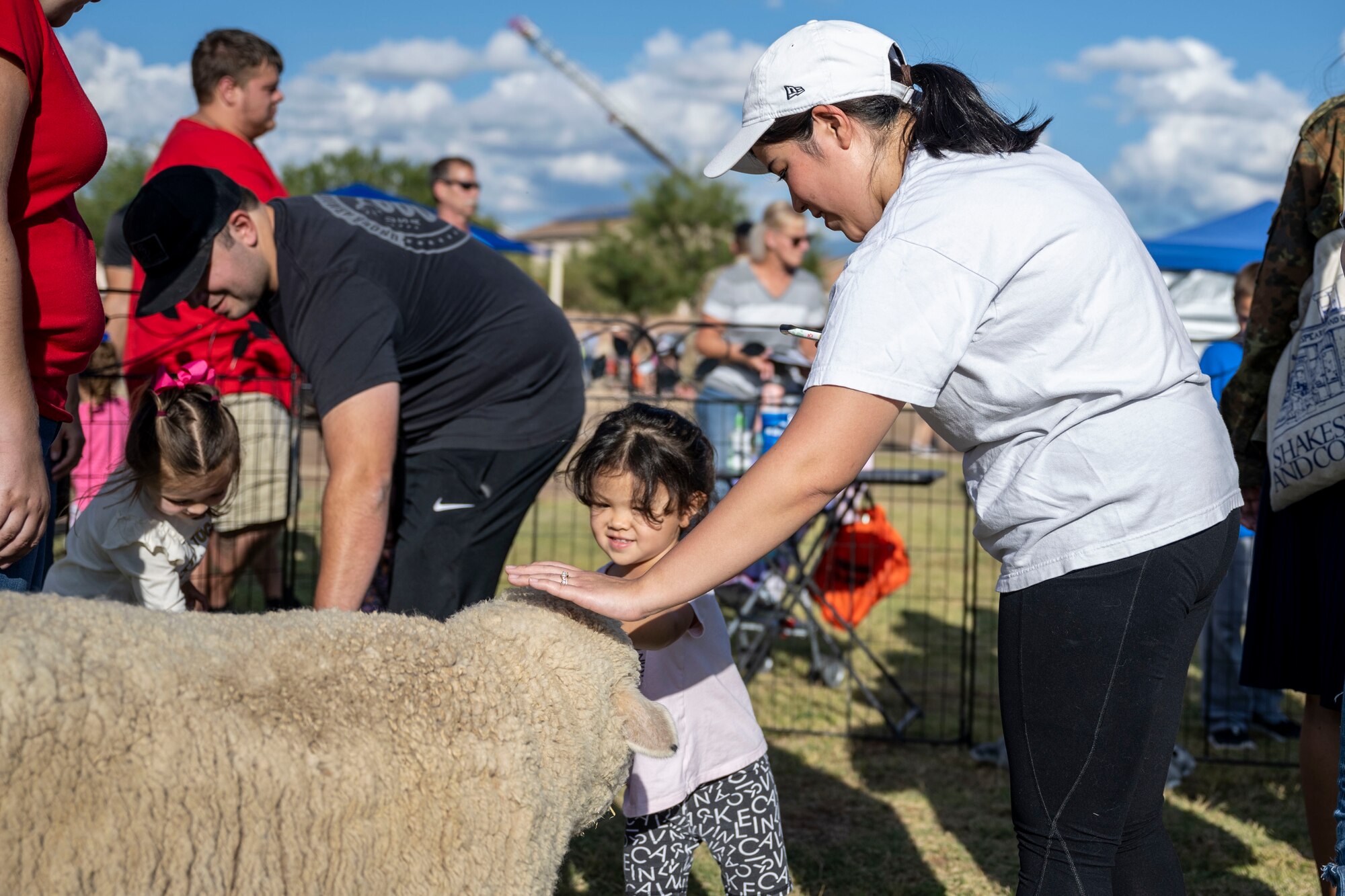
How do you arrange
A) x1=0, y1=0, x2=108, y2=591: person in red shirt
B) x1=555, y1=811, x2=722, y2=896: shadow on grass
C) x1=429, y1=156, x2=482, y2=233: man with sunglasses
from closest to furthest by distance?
x1=0, y1=0, x2=108, y2=591: person in red shirt, x1=555, y1=811, x2=722, y2=896: shadow on grass, x1=429, y1=156, x2=482, y2=233: man with sunglasses

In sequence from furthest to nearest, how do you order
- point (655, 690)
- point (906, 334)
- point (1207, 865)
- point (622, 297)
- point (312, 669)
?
point (622, 297), point (1207, 865), point (655, 690), point (906, 334), point (312, 669)

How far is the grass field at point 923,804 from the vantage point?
386 centimetres

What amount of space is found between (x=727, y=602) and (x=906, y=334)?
17.3ft

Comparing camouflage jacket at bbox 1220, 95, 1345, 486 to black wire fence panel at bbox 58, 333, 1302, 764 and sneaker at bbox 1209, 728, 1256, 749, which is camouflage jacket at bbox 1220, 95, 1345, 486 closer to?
black wire fence panel at bbox 58, 333, 1302, 764

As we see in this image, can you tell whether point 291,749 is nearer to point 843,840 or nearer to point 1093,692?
point 1093,692

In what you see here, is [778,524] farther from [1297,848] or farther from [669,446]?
[1297,848]

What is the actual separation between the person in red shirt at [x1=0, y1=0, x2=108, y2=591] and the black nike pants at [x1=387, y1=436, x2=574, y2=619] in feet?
3.39

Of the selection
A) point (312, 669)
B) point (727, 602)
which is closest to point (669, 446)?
point (312, 669)

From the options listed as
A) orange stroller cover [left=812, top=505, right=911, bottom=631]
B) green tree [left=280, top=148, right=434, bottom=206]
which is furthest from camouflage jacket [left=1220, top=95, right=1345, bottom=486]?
green tree [left=280, top=148, right=434, bottom=206]

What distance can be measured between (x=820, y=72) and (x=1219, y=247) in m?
11.0

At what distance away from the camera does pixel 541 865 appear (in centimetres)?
179

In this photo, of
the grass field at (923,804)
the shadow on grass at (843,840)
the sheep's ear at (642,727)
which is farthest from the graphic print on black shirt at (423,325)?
the shadow on grass at (843,840)

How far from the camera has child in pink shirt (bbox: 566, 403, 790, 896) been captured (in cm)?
268

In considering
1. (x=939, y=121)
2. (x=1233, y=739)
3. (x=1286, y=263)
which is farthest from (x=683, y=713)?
(x=1233, y=739)
